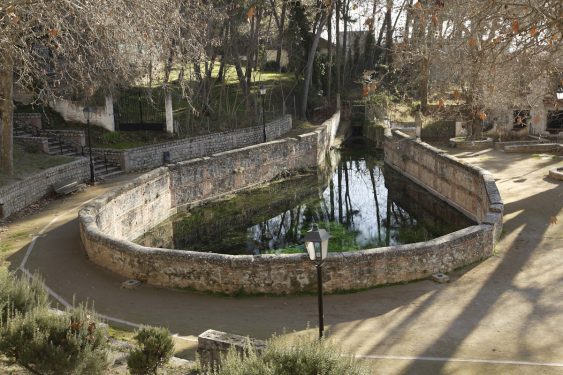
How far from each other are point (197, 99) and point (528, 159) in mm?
15522

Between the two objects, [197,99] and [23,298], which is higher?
[197,99]

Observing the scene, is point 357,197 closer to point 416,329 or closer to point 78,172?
point 78,172

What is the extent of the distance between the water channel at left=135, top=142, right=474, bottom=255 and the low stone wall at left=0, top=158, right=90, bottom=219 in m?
3.69

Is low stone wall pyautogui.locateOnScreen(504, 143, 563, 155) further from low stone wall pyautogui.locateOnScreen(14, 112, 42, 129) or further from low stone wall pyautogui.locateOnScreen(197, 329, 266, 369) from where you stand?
low stone wall pyautogui.locateOnScreen(197, 329, 266, 369)

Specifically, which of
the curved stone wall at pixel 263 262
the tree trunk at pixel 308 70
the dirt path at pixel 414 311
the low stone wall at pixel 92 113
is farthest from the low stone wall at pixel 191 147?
the dirt path at pixel 414 311

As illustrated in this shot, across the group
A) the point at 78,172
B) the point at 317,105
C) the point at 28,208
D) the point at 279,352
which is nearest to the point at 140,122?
the point at 78,172

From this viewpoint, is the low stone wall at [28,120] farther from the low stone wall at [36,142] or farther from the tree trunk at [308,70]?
the tree trunk at [308,70]

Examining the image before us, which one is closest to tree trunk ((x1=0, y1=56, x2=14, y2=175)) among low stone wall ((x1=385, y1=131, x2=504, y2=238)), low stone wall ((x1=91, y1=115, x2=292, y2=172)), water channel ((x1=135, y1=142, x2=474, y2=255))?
low stone wall ((x1=91, y1=115, x2=292, y2=172))

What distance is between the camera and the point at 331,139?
33000mm

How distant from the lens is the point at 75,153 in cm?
2283

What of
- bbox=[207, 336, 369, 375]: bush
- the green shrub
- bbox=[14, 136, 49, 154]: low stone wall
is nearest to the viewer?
bbox=[207, 336, 369, 375]: bush

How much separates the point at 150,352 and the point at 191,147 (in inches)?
738

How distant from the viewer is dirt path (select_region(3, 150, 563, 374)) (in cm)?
845

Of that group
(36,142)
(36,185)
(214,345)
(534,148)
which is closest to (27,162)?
(36,185)
